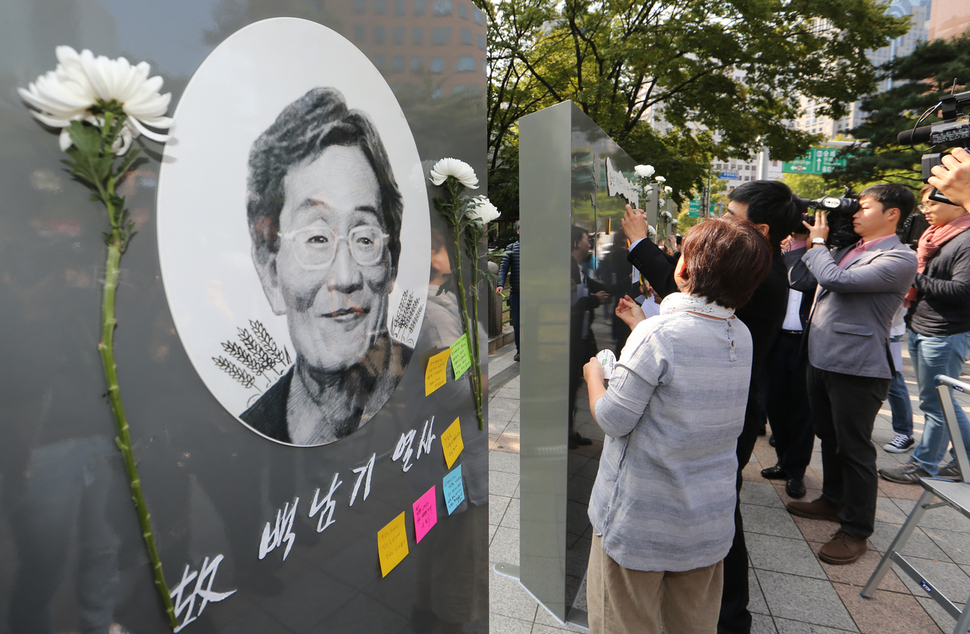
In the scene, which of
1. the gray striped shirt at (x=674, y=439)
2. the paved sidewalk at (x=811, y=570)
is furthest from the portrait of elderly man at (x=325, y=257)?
the paved sidewalk at (x=811, y=570)

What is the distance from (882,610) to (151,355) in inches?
→ 129

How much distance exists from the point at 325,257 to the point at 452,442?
89 centimetres

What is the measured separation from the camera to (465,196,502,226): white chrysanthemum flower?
1678mm

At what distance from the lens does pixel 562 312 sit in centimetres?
234

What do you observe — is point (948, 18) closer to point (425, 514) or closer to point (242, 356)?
point (425, 514)

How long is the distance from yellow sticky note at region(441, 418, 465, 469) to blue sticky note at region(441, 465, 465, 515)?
1.8 inches

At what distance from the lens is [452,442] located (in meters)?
1.76

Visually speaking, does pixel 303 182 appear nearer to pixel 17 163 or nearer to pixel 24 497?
pixel 17 163

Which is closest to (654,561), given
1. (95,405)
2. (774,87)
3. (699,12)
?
(95,405)

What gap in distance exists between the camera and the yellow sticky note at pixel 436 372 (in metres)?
1.57

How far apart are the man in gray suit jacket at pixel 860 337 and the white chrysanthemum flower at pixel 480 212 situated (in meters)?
2.12

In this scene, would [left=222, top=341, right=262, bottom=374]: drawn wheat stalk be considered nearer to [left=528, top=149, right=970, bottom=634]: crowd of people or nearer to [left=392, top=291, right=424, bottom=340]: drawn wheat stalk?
[left=392, top=291, right=424, bottom=340]: drawn wheat stalk

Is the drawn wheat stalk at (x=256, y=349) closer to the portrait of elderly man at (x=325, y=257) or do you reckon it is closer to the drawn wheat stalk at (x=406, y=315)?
the portrait of elderly man at (x=325, y=257)

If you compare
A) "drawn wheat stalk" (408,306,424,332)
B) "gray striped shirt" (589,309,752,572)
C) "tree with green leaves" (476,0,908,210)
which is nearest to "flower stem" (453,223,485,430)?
"drawn wheat stalk" (408,306,424,332)
